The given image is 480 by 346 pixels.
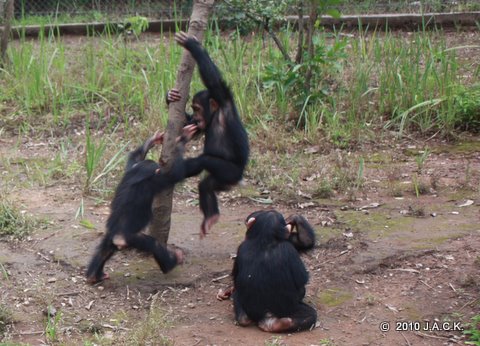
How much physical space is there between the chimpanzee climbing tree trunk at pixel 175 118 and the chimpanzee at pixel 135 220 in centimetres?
10

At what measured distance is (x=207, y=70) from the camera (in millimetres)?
5805

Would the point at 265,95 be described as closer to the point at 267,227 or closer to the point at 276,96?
the point at 276,96

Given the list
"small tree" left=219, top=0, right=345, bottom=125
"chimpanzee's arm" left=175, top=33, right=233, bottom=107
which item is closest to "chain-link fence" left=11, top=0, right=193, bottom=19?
"small tree" left=219, top=0, right=345, bottom=125

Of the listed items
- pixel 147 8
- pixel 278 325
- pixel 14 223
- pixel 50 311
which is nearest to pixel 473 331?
pixel 278 325

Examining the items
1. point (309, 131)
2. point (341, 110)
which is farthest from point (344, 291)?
point (341, 110)

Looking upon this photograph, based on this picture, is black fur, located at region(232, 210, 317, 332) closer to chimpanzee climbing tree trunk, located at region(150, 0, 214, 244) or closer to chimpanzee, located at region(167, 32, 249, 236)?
chimpanzee, located at region(167, 32, 249, 236)

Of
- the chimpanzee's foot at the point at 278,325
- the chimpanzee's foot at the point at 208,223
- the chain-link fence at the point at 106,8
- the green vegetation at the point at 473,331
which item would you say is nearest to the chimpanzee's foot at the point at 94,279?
the chimpanzee's foot at the point at 208,223

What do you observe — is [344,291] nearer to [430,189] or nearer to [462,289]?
[462,289]

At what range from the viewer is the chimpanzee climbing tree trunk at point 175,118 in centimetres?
578

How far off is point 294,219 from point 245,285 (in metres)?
0.67

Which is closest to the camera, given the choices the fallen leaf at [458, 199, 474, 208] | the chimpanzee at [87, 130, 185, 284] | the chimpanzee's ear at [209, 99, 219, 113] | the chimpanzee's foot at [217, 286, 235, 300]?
the chimpanzee's foot at [217, 286, 235, 300]

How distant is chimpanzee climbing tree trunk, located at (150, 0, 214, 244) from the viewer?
578 centimetres

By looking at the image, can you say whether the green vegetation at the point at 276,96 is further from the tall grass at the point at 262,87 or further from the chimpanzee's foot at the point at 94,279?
the chimpanzee's foot at the point at 94,279

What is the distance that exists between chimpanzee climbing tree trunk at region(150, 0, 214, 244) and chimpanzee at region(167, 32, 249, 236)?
0.69ft
